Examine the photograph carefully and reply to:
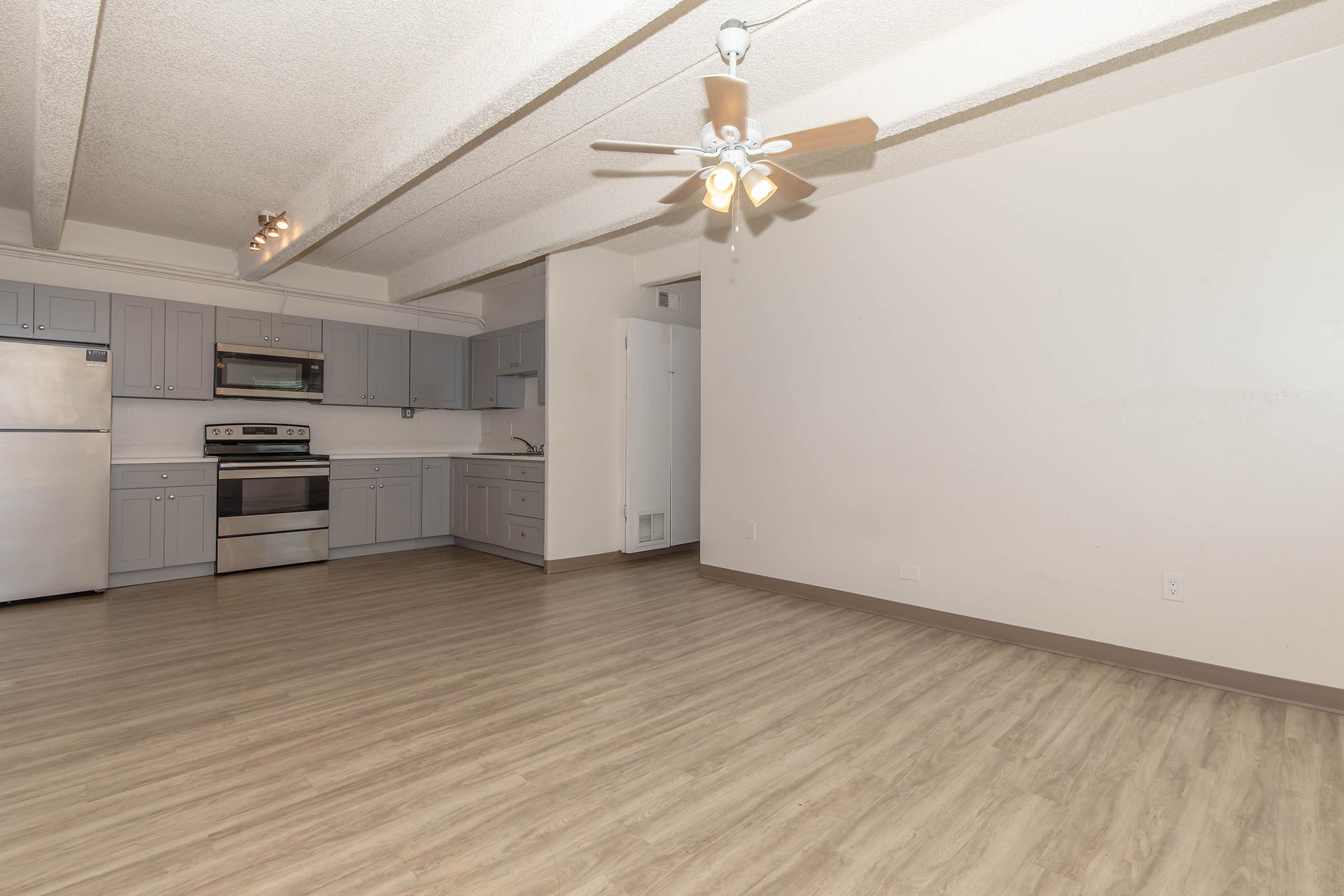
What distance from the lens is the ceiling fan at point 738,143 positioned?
222 centimetres

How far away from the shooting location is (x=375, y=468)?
19.9 feet

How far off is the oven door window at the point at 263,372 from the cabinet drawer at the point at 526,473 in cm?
190

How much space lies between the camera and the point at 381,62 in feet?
9.54

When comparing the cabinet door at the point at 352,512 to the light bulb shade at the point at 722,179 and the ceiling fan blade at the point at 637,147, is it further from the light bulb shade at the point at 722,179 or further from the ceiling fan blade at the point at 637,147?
the light bulb shade at the point at 722,179

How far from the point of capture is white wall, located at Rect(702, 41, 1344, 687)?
2814 mm

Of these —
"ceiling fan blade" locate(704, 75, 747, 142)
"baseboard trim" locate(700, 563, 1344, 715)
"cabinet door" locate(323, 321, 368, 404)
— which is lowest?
"baseboard trim" locate(700, 563, 1344, 715)

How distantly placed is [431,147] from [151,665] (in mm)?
2841

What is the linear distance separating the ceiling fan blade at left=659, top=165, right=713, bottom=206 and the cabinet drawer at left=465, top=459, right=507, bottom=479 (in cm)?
352

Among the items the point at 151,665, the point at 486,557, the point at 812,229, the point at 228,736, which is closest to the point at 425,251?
the point at 486,557

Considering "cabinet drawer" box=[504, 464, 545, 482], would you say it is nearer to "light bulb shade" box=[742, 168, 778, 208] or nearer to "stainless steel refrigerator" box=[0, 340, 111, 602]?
"stainless steel refrigerator" box=[0, 340, 111, 602]

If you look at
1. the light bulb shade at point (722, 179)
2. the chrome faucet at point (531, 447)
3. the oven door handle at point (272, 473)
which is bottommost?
the oven door handle at point (272, 473)

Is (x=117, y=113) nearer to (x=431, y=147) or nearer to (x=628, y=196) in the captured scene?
(x=431, y=147)

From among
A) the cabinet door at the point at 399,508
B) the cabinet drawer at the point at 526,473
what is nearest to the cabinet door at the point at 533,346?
the cabinet drawer at the point at 526,473

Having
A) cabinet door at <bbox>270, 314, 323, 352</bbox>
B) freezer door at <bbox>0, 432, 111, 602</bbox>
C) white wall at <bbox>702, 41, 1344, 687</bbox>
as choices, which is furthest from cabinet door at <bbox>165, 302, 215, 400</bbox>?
white wall at <bbox>702, 41, 1344, 687</bbox>
